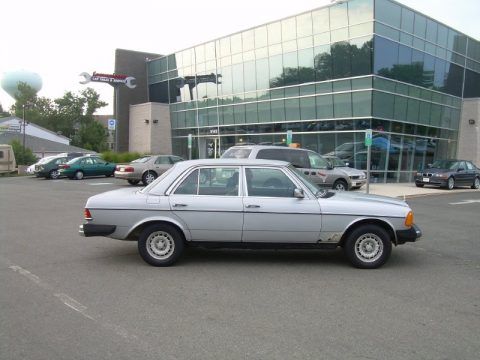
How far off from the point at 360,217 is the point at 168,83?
4061 cm

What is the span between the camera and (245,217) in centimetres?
684

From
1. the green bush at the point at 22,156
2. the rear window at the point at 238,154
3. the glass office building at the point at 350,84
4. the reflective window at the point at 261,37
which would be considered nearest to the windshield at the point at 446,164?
the glass office building at the point at 350,84

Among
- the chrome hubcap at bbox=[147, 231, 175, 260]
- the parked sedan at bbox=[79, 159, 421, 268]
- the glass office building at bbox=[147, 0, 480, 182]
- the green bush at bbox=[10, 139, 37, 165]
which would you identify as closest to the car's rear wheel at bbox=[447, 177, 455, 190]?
the glass office building at bbox=[147, 0, 480, 182]

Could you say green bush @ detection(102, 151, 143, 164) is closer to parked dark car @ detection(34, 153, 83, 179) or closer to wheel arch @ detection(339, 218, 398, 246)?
parked dark car @ detection(34, 153, 83, 179)

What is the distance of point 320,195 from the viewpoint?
714cm

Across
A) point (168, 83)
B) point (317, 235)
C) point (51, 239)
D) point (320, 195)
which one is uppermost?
point (168, 83)

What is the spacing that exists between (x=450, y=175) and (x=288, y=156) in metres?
11.8

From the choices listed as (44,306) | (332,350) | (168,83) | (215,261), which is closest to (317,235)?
(215,261)

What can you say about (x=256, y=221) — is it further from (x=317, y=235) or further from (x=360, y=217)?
(x=360, y=217)

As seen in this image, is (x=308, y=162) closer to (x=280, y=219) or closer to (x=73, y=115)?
(x=280, y=219)

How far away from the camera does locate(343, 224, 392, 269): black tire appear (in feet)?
22.7

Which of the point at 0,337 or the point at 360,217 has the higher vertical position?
the point at 360,217

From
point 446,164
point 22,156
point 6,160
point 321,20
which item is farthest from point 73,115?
point 446,164

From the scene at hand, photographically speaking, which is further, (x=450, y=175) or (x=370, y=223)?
(x=450, y=175)
